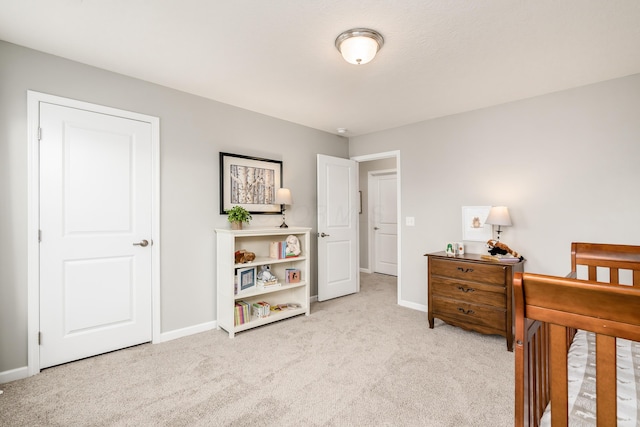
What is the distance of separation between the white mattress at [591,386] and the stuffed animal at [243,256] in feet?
8.31

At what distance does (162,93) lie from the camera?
2.73 m

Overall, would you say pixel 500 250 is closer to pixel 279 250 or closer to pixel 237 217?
pixel 279 250

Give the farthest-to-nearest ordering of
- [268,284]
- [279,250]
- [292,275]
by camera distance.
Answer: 1. [292,275]
2. [279,250]
3. [268,284]

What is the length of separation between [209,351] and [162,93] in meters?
2.36

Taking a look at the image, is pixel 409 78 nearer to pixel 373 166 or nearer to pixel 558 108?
pixel 558 108

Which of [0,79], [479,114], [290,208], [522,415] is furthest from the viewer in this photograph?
[290,208]

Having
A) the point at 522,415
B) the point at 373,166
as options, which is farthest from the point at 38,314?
the point at 373,166

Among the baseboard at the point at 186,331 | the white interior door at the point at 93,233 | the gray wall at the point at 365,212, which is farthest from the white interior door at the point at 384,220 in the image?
the white interior door at the point at 93,233

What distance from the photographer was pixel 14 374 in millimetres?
2070

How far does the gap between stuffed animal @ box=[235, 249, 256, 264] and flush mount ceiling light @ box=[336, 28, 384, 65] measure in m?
2.03

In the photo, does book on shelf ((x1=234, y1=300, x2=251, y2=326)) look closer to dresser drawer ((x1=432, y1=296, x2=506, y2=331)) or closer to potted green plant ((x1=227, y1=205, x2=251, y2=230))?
potted green plant ((x1=227, y1=205, x2=251, y2=230))

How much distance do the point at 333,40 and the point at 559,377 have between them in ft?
6.73

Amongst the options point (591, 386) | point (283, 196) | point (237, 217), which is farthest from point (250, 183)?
point (591, 386)

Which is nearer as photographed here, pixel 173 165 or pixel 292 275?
pixel 173 165
